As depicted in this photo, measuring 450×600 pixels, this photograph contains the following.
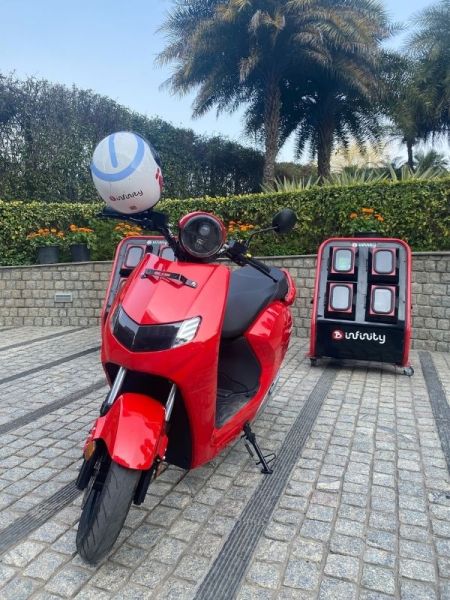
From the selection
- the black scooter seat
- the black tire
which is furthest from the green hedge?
the black tire

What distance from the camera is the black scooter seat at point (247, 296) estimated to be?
273cm

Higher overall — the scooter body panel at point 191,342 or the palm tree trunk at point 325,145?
the palm tree trunk at point 325,145

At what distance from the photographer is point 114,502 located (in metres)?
1.79

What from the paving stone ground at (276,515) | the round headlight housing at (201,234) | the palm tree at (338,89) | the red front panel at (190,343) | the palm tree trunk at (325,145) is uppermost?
the palm tree at (338,89)

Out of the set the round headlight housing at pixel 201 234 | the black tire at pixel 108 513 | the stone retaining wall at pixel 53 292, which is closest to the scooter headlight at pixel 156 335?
the round headlight housing at pixel 201 234

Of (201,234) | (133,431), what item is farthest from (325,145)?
(133,431)

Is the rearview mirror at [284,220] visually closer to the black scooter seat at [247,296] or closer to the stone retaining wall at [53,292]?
the black scooter seat at [247,296]

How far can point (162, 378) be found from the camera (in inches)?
87.7

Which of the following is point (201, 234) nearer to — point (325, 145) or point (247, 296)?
point (247, 296)

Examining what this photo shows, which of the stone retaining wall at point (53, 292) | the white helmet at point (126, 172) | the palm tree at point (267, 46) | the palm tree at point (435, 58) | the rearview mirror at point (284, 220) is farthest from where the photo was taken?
the palm tree at point (435, 58)

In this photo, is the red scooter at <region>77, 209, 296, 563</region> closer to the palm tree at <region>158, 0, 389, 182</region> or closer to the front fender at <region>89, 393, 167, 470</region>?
the front fender at <region>89, 393, 167, 470</region>

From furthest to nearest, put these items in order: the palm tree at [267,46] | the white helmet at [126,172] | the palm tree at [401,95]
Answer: the palm tree at [401,95] < the palm tree at [267,46] < the white helmet at [126,172]

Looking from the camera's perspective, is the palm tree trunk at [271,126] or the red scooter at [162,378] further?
the palm tree trunk at [271,126]

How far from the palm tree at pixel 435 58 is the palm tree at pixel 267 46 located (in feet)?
11.9
